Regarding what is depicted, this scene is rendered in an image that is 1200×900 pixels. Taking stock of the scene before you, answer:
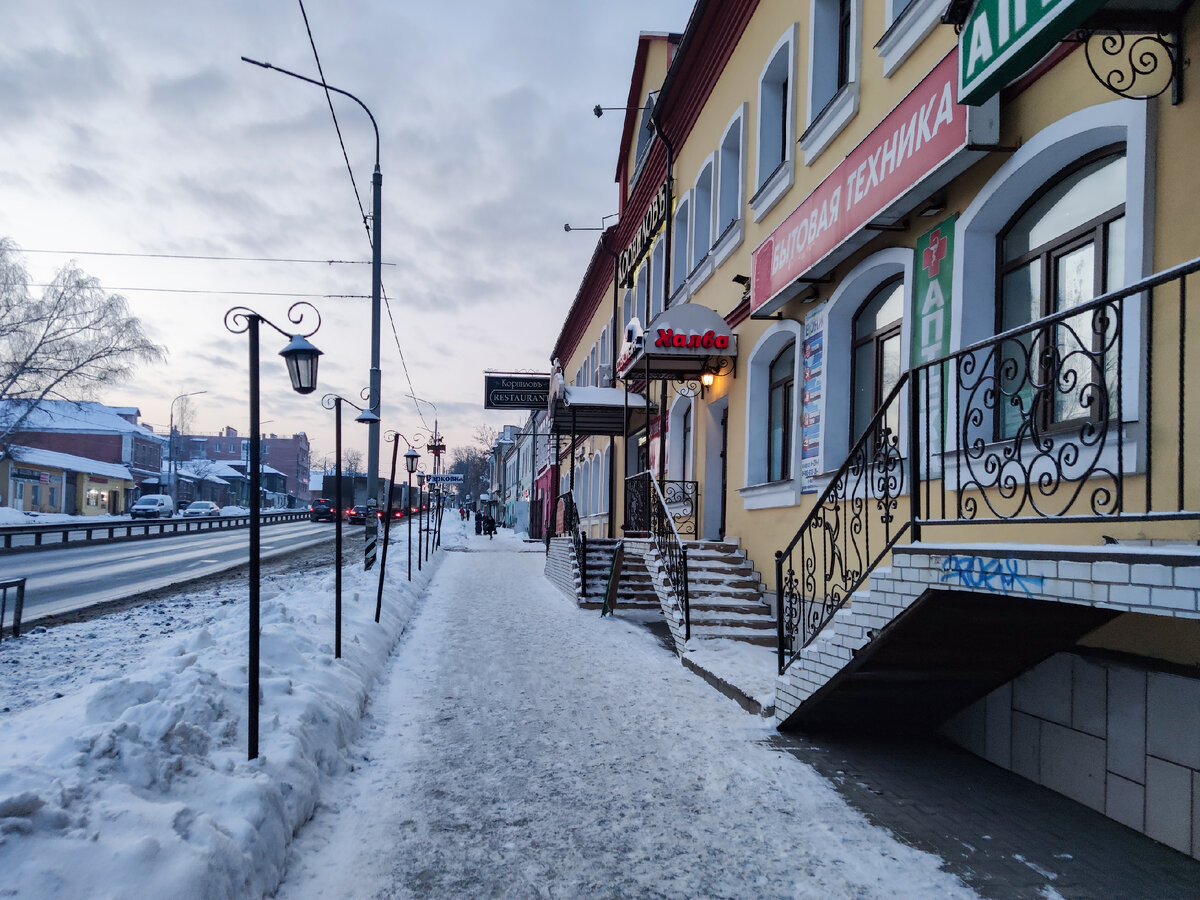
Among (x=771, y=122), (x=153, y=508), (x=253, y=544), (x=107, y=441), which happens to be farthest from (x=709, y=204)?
(x=107, y=441)

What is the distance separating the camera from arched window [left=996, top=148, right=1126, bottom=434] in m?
4.59

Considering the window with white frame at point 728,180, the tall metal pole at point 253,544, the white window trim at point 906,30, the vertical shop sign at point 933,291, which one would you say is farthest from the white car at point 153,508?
the vertical shop sign at point 933,291

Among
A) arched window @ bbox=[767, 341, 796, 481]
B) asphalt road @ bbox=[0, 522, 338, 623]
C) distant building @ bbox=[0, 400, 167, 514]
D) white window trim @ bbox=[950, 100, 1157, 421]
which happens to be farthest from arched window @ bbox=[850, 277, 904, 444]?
distant building @ bbox=[0, 400, 167, 514]

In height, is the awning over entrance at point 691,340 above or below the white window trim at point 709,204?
below

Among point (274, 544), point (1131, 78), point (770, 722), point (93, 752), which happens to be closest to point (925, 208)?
point (1131, 78)

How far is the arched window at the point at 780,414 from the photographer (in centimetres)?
966

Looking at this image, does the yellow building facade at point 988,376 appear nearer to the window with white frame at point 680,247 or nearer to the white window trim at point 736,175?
the white window trim at point 736,175

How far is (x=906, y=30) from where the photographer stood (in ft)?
21.7

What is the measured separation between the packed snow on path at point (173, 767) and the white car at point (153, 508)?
135 feet

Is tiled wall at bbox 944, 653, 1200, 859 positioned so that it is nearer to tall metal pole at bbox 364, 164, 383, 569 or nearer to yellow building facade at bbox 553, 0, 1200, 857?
yellow building facade at bbox 553, 0, 1200, 857

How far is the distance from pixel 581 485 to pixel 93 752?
75.6 ft

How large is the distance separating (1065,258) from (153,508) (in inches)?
1895

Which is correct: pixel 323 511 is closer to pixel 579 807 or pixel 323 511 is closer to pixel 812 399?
pixel 812 399

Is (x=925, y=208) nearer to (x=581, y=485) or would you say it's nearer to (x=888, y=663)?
(x=888, y=663)
